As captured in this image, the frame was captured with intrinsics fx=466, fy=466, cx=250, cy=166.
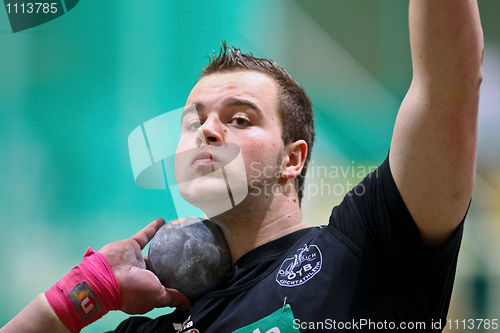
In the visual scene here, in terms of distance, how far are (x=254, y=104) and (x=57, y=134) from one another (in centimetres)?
124

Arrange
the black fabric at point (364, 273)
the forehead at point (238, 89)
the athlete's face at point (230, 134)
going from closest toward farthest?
the black fabric at point (364, 273)
the athlete's face at point (230, 134)
the forehead at point (238, 89)

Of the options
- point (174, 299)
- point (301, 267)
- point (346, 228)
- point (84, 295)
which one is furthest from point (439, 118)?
point (84, 295)

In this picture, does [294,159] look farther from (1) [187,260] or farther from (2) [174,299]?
(2) [174,299]

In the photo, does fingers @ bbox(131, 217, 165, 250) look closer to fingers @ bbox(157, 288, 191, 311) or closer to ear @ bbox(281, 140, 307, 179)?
fingers @ bbox(157, 288, 191, 311)

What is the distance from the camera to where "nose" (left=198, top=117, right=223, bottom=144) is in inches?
71.2

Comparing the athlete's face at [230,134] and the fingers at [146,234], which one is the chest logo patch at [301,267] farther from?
the fingers at [146,234]

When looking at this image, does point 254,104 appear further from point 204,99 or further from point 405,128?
point 405,128

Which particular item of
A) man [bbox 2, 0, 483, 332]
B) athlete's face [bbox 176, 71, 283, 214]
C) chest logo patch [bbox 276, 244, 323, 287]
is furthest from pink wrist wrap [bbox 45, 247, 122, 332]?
chest logo patch [bbox 276, 244, 323, 287]

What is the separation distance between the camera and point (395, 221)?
1.30 meters

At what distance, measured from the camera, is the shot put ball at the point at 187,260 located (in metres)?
1.68

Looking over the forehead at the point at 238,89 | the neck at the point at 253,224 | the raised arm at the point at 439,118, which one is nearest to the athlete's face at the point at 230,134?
the forehead at the point at 238,89

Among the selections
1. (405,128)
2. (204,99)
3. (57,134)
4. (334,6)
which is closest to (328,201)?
(204,99)

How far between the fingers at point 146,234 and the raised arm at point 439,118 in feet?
3.29

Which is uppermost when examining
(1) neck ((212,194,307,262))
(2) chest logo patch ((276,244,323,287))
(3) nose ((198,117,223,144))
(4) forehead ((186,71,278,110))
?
(4) forehead ((186,71,278,110))
